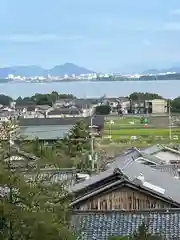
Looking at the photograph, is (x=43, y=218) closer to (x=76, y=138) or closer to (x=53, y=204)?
(x=53, y=204)

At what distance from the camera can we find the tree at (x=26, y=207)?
485 centimetres

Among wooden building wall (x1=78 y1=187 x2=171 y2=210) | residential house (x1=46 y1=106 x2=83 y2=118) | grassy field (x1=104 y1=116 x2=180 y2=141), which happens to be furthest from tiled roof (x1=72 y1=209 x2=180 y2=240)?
residential house (x1=46 y1=106 x2=83 y2=118)

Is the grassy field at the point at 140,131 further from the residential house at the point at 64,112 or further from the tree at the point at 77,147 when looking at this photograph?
the residential house at the point at 64,112

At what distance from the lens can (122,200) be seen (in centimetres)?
934

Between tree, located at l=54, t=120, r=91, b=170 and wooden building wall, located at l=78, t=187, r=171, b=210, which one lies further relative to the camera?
tree, located at l=54, t=120, r=91, b=170

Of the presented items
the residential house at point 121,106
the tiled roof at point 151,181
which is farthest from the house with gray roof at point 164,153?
the residential house at point 121,106

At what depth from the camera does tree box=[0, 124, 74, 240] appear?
4.85m

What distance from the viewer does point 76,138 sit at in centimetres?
2375

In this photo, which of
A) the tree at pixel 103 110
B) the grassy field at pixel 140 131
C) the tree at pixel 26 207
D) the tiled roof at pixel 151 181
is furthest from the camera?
the tree at pixel 103 110

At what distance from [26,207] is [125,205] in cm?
453

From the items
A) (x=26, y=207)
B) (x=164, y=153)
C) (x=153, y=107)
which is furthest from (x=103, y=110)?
(x=26, y=207)

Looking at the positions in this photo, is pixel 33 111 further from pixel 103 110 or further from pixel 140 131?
pixel 140 131

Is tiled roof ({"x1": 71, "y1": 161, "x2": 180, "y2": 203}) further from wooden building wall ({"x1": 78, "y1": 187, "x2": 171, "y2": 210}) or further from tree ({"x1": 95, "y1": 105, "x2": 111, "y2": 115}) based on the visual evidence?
tree ({"x1": 95, "y1": 105, "x2": 111, "y2": 115})

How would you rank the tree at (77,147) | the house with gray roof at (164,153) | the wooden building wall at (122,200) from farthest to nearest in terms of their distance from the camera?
1. the house with gray roof at (164,153)
2. the tree at (77,147)
3. the wooden building wall at (122,200)
